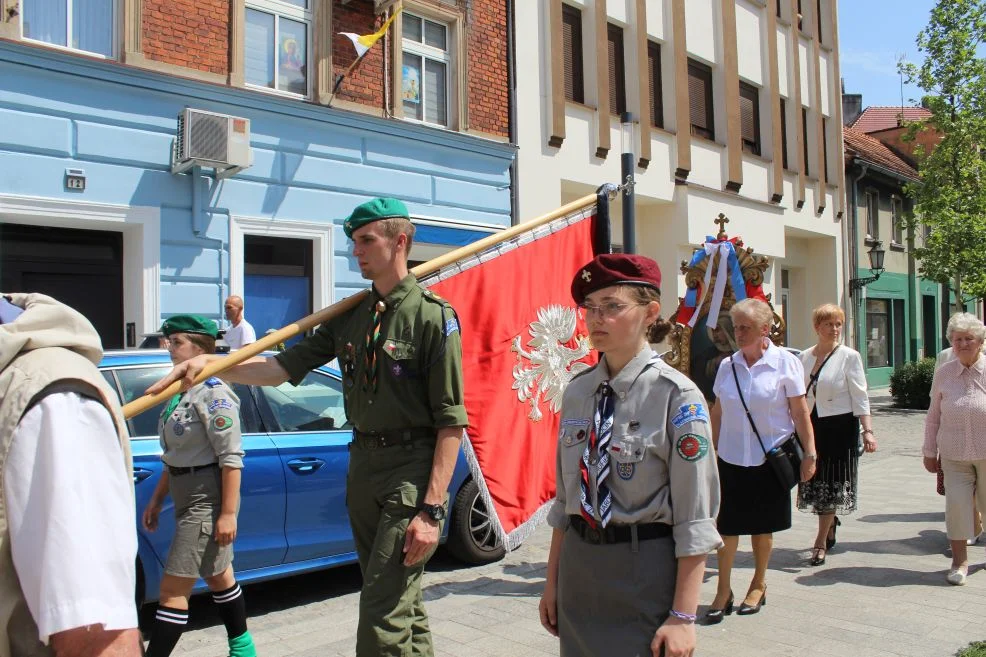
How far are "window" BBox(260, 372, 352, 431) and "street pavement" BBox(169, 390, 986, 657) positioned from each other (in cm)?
119

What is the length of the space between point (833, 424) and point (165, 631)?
5.08m

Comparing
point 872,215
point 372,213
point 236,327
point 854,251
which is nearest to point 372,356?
point 372,213

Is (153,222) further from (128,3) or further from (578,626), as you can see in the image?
(578,626)

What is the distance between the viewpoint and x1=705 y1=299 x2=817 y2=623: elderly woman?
5.35 meters

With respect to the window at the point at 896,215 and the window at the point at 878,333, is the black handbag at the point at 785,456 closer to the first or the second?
the window at the point at 878,333

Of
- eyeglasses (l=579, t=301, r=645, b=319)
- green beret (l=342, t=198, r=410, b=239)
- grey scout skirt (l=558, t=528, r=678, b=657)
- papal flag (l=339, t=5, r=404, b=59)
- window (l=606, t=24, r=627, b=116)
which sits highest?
window (l=606, t=24, r=627, b=116)

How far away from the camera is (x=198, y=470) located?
419 cm

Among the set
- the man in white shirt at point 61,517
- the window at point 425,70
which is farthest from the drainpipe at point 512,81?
the man in white shirt at point 61,517

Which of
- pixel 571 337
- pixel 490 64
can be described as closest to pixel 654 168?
pixel 490 64

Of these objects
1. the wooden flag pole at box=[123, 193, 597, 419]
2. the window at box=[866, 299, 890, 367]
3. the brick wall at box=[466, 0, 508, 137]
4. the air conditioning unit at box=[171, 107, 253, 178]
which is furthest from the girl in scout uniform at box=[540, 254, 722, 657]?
the window at box=[866, 299, 890, 367]

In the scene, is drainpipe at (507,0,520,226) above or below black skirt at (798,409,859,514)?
above

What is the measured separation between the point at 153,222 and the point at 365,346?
806 cm

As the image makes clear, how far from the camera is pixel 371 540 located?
10.8ft

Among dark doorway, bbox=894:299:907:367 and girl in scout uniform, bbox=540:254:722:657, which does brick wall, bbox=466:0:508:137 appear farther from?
dark doorway, bbox=894:299:907:367
